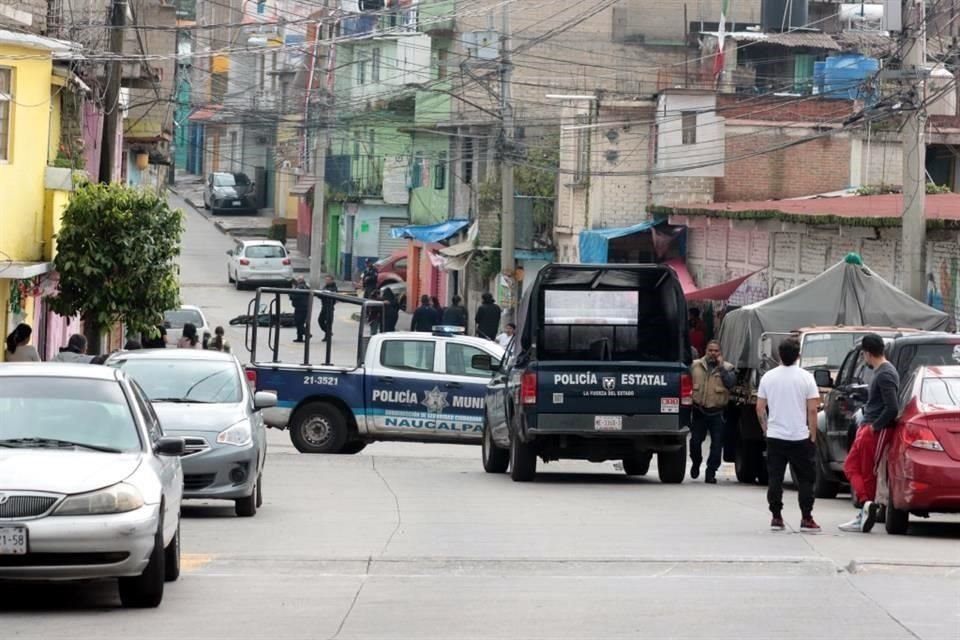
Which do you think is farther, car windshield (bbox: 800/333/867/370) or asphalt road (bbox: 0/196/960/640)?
car windshield (bbox: 800/333/867/370)

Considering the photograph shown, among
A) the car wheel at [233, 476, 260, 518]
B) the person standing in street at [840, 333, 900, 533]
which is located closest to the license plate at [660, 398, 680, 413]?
the person standing in street at [840, 333, 900, 533]

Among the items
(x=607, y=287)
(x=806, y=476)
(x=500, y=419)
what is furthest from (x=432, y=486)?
(x=806, y=476)

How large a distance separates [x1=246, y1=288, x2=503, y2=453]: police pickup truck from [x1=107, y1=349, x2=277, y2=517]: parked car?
320 inches

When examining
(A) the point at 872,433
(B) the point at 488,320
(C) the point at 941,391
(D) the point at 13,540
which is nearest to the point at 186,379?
(A) the point at 872,433

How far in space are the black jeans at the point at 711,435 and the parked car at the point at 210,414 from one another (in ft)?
23.8

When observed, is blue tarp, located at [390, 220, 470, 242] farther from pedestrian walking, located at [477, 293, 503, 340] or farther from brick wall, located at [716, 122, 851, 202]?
pedestrian walking, located at [477, 293, 503, 340]

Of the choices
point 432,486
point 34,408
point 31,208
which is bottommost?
point 432,486

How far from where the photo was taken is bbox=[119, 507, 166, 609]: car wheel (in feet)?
36.5

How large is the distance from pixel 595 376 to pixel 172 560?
33.5 feet

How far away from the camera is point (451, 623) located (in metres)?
10.8

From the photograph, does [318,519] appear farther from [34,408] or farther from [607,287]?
[607,287]

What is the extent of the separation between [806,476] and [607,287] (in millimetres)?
8461

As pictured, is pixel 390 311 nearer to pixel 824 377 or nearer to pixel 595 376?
pixel 595 376

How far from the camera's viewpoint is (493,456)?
24312 mm
